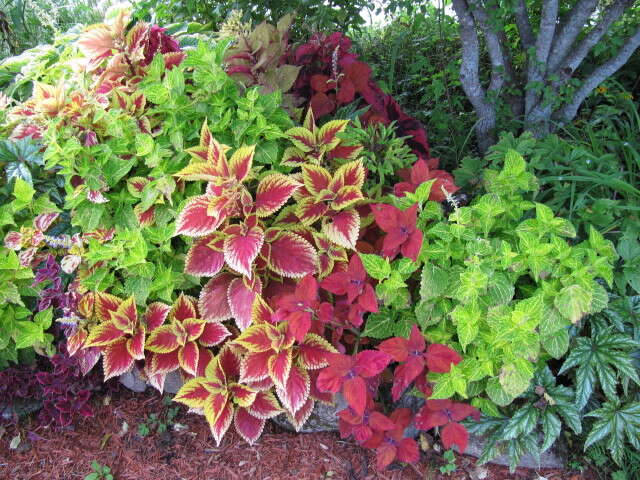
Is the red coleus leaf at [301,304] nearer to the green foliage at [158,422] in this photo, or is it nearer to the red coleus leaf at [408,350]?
the red coleus leaf at [408,350]

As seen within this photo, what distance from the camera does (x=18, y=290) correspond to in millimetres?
1970

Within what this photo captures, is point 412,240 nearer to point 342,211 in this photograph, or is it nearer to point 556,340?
point 342,211

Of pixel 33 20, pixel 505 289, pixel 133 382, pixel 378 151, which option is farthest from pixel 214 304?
pixel 33 20

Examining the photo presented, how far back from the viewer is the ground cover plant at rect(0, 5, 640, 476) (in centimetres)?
160

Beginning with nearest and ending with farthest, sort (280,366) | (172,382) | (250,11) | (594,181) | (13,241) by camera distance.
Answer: (280,366) < (13,241) < (594,181) < (172,382) < (250,11)

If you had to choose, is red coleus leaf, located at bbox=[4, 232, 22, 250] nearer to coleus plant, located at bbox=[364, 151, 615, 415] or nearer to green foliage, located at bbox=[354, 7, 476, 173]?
coleus plant, located at bbox=[364, 151, 615, 415]

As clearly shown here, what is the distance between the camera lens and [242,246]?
5.30ft

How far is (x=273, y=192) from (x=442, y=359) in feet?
2.42

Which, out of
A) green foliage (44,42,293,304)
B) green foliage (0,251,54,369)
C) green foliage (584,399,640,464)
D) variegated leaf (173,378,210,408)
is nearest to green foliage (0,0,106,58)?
green foliage (44,42,293,304)

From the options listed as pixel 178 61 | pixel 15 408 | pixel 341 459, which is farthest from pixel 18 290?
Result: pixel 341 459

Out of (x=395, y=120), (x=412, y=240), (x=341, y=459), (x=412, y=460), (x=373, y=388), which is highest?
(x=395, y=120)

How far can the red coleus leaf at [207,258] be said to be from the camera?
1697mm

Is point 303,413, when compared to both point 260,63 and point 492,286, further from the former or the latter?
point 260,63

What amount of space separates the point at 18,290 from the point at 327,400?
123 cm
